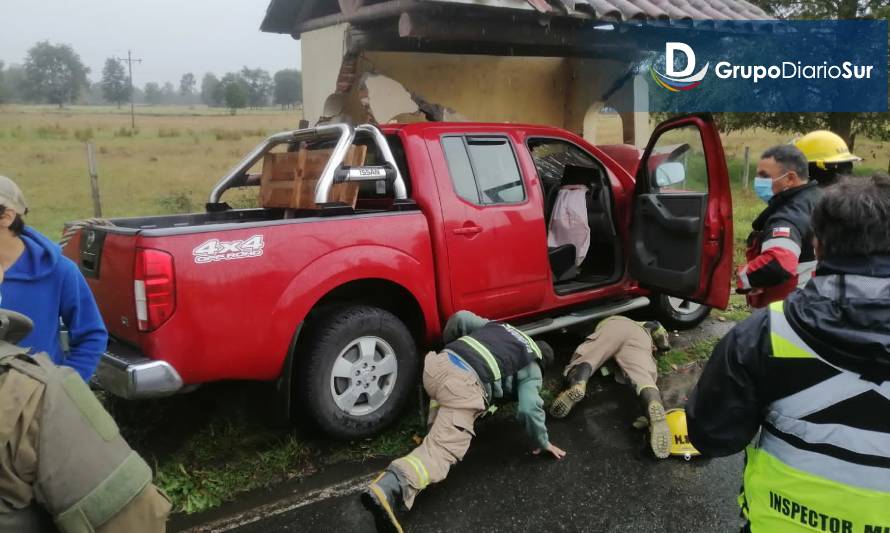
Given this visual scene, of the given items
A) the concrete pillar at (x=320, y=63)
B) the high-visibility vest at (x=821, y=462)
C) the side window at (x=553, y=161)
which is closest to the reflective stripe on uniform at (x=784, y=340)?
the high-visibility vest at (x=821, y=462)

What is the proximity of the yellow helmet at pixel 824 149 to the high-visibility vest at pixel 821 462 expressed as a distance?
2652 millimetres

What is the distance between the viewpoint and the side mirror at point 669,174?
491cm

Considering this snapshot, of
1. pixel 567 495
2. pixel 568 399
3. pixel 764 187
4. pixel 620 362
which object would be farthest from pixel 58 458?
pixel 764 187

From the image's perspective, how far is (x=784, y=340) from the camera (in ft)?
5.19

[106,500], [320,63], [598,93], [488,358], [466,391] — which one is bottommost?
[466,391]

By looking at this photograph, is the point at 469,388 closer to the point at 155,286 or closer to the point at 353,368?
the point at 353,368

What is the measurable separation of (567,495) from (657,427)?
2.45 feet

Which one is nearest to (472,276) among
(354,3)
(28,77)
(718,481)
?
(718,481)

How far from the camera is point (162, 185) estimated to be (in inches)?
556

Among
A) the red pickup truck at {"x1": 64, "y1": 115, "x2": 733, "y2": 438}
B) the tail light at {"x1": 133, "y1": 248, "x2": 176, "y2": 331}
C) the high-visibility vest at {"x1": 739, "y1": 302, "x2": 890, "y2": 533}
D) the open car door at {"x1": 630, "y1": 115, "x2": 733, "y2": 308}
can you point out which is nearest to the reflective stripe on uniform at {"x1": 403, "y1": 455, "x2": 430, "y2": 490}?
the red pickup truck at {"x1": 64, "y1": 115, "x2": 733, "y2": 438}

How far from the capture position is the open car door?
4395 millimetres

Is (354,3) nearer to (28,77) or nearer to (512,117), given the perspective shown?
(512,117)

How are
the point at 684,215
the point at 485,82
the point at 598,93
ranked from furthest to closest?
the point at 598,93, the point at 485,82, the point at 684,215

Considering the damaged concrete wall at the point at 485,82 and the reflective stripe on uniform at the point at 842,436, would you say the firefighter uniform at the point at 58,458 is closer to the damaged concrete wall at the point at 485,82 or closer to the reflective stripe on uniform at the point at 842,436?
the reflective stripe on uniform at the point at 842,436
